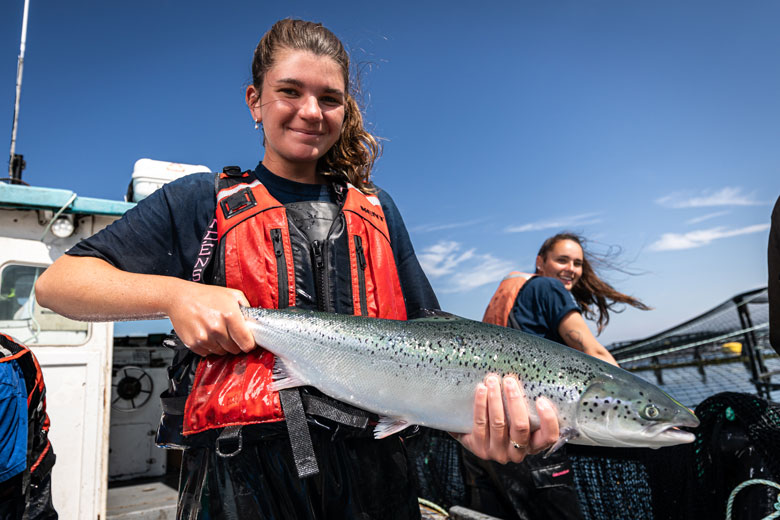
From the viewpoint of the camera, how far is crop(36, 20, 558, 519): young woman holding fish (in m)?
2.00

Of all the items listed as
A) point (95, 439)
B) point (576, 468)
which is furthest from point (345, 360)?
point (95, 439)

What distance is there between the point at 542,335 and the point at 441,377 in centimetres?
397

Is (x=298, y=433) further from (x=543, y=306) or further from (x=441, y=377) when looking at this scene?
(x=543, y=306)

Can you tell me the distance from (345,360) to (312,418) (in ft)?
0.85

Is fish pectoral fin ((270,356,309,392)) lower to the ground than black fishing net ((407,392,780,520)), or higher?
higher

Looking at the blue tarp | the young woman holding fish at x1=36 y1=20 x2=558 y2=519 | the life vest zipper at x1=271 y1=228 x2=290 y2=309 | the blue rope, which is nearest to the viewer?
the young woman holding fish at x1=36 y1=20 x2=558 y2=519

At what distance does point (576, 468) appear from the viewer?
16.5 ft

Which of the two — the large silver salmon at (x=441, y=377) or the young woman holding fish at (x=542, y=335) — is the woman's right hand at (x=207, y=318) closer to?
the large silver salmon at (x=441, y=377)

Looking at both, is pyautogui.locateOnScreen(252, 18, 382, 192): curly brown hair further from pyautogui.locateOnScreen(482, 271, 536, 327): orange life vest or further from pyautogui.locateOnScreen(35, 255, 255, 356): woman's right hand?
pyautogui.locateOnScreen(482, 271, 536, 327): orange life vest

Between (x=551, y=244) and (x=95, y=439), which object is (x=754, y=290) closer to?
(x=551, y=244)

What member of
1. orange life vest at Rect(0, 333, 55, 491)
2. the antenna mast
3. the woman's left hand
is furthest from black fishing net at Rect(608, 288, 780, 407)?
the antenna mast

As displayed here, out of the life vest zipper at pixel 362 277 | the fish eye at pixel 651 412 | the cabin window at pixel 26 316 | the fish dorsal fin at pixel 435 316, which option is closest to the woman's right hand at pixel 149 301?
the life vest zipper at pixel 362 277

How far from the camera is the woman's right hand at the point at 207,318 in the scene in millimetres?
1938

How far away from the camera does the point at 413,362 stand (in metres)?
2.27
